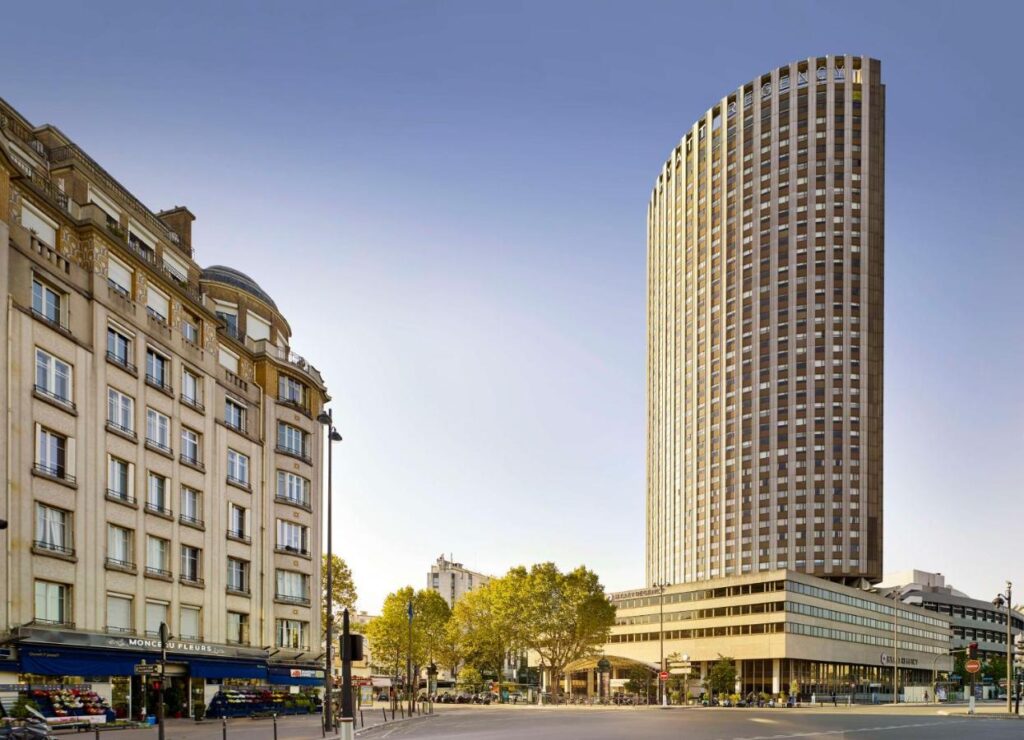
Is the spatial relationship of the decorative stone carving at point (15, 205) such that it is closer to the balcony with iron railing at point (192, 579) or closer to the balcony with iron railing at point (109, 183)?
the balcony with iron railing at point (109, 183)

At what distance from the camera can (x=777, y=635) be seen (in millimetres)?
117938

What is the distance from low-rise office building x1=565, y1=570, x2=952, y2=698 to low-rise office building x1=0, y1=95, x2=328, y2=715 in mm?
52233

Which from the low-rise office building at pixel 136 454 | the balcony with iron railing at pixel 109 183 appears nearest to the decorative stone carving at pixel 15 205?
the low-rise office building at pixel 136 454

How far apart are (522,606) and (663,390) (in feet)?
313

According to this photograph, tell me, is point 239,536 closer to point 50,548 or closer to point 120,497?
point 120,497

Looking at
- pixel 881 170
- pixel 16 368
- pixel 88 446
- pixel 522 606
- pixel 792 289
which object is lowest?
pixel 522 606

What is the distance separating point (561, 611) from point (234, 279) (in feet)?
180

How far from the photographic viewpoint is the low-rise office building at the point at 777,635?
389 ft

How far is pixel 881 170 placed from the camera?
17088 centimetres

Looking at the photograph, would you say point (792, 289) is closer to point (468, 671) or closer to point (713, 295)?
point (713, 295)

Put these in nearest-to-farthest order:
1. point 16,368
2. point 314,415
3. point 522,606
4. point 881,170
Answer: point 16,368
point 314,415
point 522,606
point 881,170

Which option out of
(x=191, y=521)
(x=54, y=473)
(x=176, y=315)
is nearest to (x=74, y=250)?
(x=176, y=315)

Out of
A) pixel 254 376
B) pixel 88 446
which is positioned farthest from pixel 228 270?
pixel 88 446

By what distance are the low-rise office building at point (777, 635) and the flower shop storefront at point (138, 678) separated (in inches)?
2016
